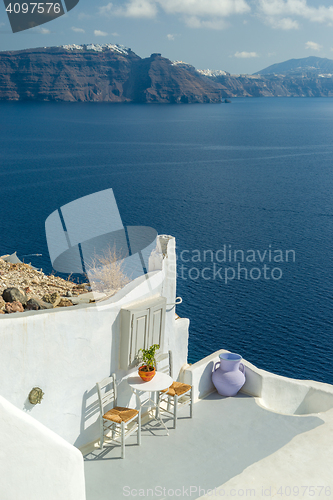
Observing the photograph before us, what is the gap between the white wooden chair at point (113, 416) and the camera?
627cm

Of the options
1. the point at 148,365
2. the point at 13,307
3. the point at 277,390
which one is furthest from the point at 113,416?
the point at 277,390

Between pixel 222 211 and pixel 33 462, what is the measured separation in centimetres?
3258

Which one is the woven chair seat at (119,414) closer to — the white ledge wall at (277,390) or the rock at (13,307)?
the white ledge wall at (277,390)

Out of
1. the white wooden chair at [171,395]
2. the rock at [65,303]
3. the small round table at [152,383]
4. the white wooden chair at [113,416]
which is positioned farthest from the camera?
the white wooden chair at [171,395]

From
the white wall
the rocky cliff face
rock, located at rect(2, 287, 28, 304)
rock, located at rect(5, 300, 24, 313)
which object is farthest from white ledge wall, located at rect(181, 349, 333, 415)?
the rocky cliff face

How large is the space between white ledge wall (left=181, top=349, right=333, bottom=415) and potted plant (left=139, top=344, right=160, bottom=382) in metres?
1.29

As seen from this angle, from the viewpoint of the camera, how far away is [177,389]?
24.0 feet

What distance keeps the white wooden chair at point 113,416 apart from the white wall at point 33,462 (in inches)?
70.2

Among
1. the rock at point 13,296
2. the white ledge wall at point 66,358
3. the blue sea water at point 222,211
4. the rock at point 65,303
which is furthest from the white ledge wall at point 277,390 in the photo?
the blue sea water at point 222,211

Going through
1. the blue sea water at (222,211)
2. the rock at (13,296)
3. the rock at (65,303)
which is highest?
the rock at (13,296)

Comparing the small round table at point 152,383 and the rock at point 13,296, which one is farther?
the small round table at point 152,383

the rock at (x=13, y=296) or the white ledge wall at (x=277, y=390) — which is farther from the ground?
the rock at (x=13, y=296)

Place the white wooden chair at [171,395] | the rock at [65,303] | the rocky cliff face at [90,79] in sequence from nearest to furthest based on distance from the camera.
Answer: the rock at [65,303] → the white wooden chair at [171,395] → the rocky cliff face at [90,79]

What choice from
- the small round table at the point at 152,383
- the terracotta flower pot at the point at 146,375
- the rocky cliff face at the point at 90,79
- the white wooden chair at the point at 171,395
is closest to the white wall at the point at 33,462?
the small round table at the point at 152,383
